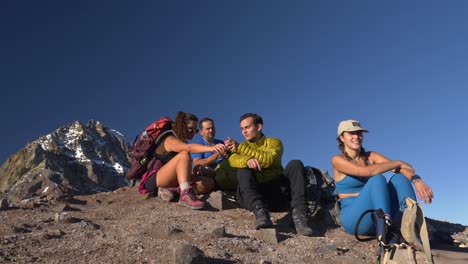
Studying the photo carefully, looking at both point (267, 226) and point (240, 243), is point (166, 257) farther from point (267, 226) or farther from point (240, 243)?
point (267, 226)

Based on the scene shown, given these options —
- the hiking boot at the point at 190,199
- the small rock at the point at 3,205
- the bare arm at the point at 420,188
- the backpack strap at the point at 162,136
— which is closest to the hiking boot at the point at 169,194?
the hiking boot at the point at 190,199

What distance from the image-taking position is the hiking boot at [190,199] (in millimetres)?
7836

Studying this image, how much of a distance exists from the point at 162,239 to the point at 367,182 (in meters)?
3.28

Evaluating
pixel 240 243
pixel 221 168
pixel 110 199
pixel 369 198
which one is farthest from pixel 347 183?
pixel 110 199

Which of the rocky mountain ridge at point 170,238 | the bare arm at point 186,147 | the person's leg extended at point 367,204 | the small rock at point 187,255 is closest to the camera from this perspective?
the small rock at point 187,255

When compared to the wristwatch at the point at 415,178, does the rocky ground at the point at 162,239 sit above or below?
below

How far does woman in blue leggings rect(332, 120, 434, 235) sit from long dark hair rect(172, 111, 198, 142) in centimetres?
341

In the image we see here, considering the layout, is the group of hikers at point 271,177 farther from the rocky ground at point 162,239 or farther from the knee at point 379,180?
the rocky ground at point 162,239

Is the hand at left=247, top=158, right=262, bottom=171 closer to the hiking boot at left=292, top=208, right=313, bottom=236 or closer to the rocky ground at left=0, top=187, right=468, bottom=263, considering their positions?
the hiking boot at left=292, top=208, right=313, bottom=236

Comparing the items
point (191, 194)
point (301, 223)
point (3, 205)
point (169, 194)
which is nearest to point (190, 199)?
point (191, 194)

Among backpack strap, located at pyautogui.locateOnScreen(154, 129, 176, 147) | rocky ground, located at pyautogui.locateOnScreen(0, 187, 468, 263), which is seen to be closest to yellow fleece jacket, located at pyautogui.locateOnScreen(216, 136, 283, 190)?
rocky ground, located at pyautogui.locateOnScreen(0, 187, 468, 263)

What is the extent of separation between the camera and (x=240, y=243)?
577 centimetres

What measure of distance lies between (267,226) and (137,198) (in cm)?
420

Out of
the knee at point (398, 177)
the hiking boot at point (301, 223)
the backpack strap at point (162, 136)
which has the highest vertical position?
the backpack strap at point (162, 136)
